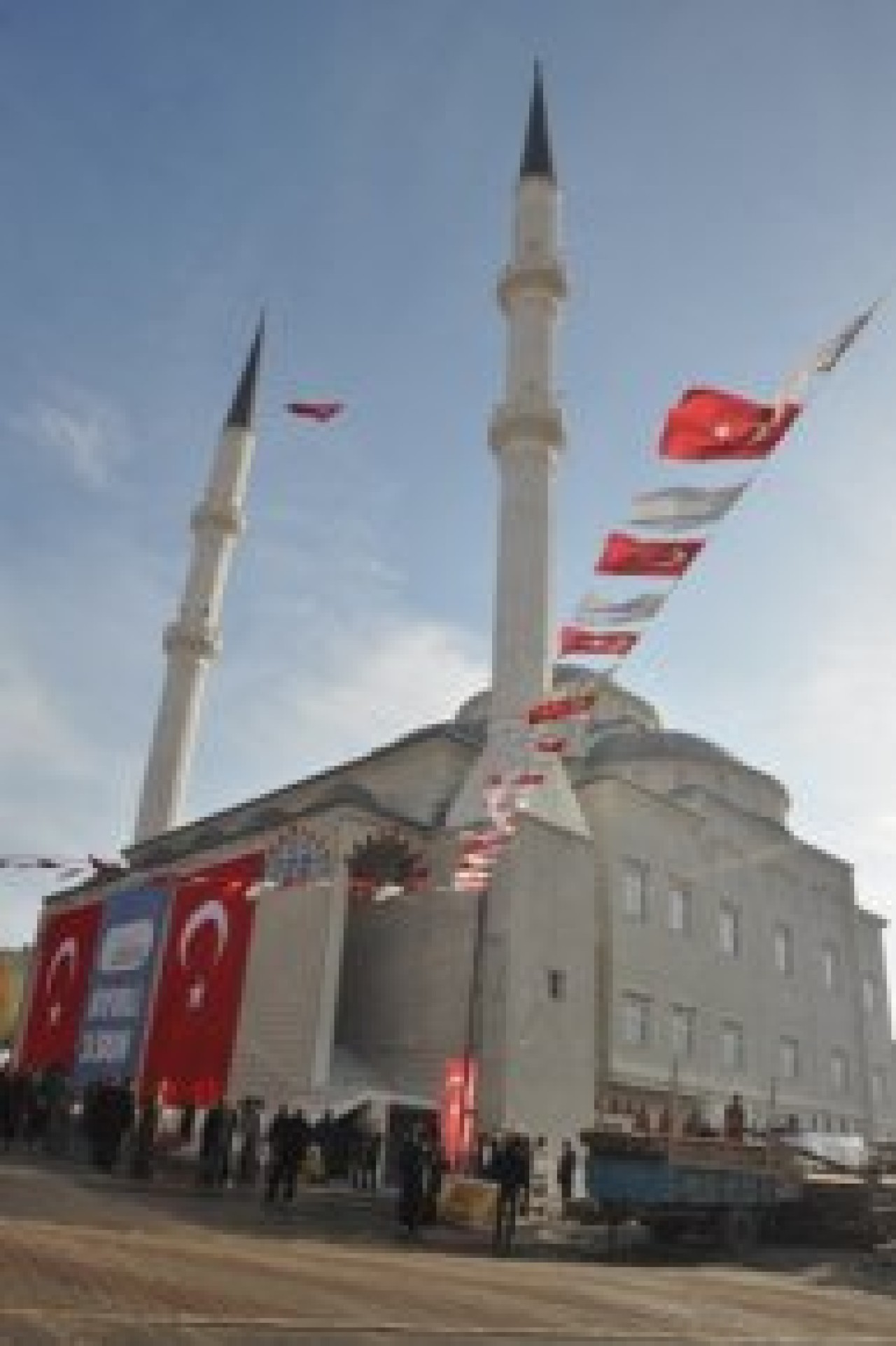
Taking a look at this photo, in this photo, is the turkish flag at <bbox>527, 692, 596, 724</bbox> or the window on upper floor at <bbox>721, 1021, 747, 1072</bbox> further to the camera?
the window on upper floor at <bbox>721, 1021, 747, 1072</bbox>

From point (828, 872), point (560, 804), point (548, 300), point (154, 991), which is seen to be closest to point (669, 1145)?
point (560, 804)

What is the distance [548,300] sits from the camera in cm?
3378

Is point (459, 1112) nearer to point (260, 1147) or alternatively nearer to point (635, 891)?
point (260, 1147)

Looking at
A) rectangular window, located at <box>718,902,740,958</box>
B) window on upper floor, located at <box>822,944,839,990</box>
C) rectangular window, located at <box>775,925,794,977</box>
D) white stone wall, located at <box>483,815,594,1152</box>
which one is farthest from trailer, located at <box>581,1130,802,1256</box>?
A: window on upper floor, located at <box>822,944,839,990</box>

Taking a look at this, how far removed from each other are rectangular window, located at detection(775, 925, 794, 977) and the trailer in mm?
20596

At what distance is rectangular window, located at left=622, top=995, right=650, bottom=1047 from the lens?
105ft

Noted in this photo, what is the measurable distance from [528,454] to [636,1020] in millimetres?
15358

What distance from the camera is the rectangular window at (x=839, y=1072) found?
39562 millimetres

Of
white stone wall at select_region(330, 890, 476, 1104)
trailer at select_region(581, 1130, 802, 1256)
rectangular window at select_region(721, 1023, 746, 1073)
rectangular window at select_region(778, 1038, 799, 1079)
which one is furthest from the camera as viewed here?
rectangular window at select_region(778, 1038, 799, 1079)

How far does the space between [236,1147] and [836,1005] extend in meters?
23.1

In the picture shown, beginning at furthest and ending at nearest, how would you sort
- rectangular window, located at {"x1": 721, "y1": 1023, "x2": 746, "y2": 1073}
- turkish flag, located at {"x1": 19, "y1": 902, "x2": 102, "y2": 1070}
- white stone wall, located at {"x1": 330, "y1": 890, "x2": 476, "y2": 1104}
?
turkish flag, located at {"x1": 19, "y1": 902, "x2": 102, "y2": 1070} < rectangular window, located at {"x1": 721, "y1": 1023, "x2": 746, "y2": 1073} < white stone wall, located at {"x1": 330, "y1": 890, "x2": 476, "y2": 1104}

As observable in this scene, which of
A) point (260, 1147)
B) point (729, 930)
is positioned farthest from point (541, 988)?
point (729, 930)

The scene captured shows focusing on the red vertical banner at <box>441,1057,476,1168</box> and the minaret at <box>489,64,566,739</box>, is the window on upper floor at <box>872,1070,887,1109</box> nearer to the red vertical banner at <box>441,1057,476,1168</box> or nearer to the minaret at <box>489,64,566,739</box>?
the red vertical banner at <box>441,1057,476,1168</box>

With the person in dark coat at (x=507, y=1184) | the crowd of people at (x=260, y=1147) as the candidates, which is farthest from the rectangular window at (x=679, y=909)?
the person in dark coat at (x=507, y=1184)
